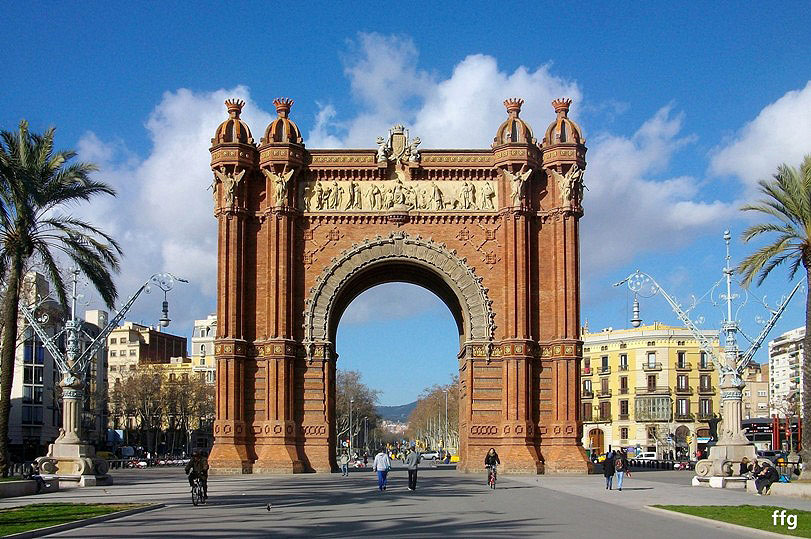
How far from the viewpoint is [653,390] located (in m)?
102

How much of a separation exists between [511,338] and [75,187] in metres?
20.4

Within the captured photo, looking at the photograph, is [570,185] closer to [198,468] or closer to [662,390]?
[198,468]

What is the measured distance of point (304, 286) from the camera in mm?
48781

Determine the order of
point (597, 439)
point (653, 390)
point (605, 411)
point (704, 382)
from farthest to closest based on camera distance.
A: point (597, 439) < point (605, 411) < point (704, 382) < point (653, 390)

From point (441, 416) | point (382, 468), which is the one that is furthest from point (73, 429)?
point (441, 416)

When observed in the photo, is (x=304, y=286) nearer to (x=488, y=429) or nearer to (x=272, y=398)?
(x=272, y=398)

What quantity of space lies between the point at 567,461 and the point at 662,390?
58.1 meters

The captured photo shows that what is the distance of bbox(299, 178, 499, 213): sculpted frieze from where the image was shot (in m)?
49.0

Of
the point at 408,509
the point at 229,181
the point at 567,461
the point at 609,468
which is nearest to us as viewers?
the point at 408,509

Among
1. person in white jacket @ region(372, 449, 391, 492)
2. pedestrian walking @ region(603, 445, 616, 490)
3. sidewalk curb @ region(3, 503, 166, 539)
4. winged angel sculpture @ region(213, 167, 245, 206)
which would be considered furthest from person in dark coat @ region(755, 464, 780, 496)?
winged angel sculpture @ region(213, 167, 245, 206)

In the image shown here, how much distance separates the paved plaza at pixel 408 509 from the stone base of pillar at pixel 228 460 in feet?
16.9

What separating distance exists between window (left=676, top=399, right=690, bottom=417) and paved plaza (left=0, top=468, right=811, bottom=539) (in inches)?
2528

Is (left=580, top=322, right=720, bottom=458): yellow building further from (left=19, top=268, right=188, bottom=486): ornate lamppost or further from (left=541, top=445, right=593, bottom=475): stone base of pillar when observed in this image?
(left=19, top=268, right=188, bottom=486): ornate lamppost

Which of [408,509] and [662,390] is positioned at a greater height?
[662,390]
